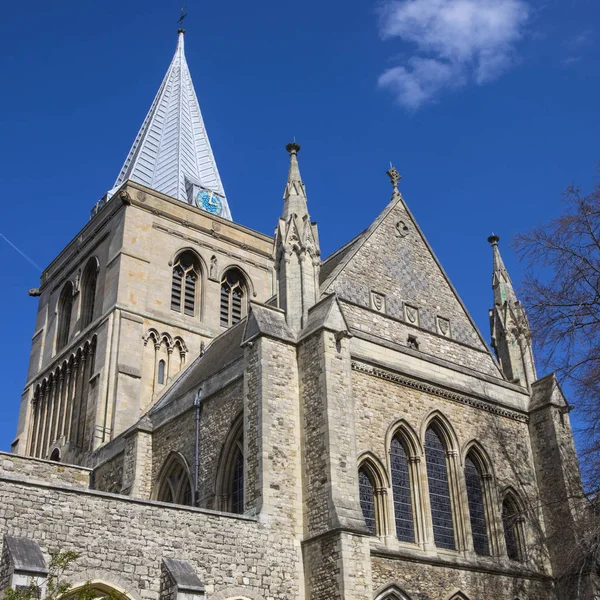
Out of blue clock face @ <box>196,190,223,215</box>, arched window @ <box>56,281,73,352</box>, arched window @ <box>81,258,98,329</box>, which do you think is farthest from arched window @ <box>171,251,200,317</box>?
arched window @ <box>56,281,73,352</box>

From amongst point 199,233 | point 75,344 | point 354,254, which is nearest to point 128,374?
point 75,344

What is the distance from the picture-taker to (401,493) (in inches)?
791

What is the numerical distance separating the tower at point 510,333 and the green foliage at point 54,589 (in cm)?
1441

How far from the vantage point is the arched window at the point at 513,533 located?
21.6m

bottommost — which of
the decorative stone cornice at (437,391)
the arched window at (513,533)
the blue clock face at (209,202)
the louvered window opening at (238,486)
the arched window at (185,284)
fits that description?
the arched window at (513,533)

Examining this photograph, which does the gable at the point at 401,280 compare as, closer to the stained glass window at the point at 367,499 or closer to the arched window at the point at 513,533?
the arched window at the point at 513,533

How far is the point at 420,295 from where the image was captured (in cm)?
2475

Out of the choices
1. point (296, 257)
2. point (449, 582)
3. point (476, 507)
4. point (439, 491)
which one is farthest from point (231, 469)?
point (476, 507)

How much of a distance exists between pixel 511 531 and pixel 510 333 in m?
6.35

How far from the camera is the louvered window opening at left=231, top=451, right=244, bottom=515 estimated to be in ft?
66.0

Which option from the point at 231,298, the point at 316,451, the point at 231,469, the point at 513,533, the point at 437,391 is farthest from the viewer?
the point at 231,298

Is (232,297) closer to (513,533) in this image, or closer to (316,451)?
(513,533)

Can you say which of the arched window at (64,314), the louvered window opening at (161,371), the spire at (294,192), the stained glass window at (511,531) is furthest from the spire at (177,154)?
the stained glass window at (511,531)

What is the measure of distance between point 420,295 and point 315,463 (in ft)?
26.2
